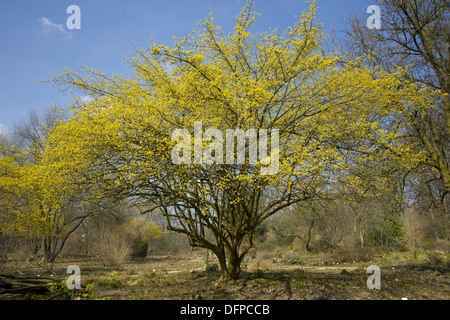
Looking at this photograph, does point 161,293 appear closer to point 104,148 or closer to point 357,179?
point 104,148

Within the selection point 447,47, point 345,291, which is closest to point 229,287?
point 345,291

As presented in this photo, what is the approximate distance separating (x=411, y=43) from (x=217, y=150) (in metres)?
6.65

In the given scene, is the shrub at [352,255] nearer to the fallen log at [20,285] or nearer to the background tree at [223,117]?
the background tree at [223,117]

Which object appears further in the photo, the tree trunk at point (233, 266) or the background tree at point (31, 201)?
the background tree at point (31, 201)

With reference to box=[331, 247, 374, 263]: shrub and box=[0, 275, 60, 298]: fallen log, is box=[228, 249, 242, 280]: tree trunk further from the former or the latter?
box=[331, 247, 374, 263]: shrub

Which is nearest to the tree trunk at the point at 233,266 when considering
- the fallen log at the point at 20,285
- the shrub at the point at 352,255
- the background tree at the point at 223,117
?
the background tree at the point at 223,117

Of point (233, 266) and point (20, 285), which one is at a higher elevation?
point (20, 285)

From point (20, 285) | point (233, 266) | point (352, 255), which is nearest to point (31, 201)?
point (20, 285)

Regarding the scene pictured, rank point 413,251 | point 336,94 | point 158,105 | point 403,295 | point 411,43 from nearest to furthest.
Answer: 1. point 403,295
2. point 158,105
3. point 336,94
4. point 411,43
5. point 413,251

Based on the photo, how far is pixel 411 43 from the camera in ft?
27.0

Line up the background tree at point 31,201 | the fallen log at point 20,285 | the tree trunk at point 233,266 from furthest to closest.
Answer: the background tree at point 31,201, the tree trunk at point 233,266, the fallen log at point 20,285

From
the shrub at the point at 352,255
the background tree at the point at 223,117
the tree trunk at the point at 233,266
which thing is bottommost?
the shrub at the point at 352,255

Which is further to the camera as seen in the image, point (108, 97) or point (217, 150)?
point (108, 97)

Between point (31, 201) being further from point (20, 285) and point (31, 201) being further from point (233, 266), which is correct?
point (233, 266)
